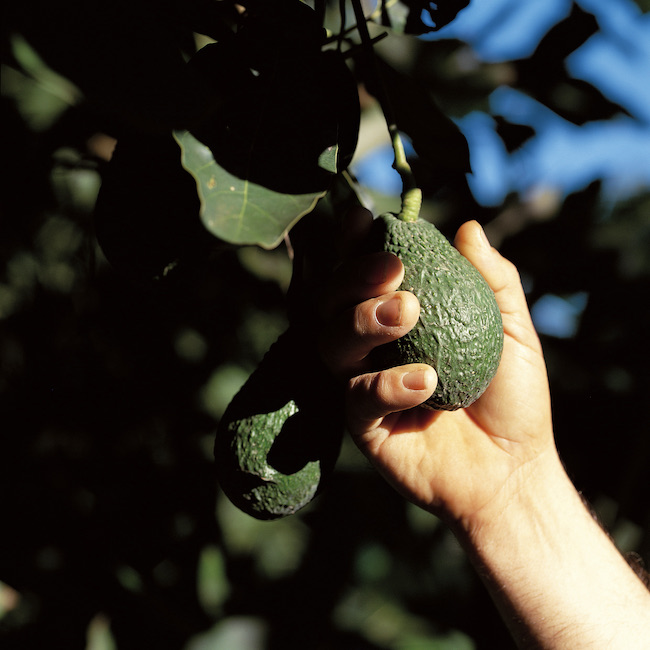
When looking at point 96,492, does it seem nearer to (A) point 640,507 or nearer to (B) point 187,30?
(B) point 187,30

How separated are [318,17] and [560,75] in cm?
82

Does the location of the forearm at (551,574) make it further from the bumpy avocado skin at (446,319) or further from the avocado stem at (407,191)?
the avocado stem at (407,191)

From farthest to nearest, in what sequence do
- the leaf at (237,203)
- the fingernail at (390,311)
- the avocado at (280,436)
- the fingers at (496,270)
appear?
1. the fingers at (496,270)
2. the avocado at (280,436)
3. the fingernail at (390,311)
4. the leaf at (237,203)

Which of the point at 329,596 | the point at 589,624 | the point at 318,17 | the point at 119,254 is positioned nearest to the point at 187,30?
the point at 318,17

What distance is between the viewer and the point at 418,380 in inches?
28.4

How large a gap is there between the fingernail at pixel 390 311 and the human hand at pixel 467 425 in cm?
11

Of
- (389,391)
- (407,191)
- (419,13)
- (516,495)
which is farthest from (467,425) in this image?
(419,13)

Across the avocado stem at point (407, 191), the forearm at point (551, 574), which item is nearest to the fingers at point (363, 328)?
the avocado stem at point (407, 191)

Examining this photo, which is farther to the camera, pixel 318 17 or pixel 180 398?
pixel 180 398

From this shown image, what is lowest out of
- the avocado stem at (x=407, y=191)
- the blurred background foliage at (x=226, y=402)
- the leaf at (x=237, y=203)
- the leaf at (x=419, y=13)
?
the blurred background foliage at (x=226, y=402)

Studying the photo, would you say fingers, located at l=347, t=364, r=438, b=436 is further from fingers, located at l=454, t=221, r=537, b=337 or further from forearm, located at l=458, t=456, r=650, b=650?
forearm, located at l=458, t=456, r=650, b=650

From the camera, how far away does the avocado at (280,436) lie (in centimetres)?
82

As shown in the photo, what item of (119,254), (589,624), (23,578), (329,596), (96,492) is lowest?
(329,596)

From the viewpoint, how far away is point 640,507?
223cm
